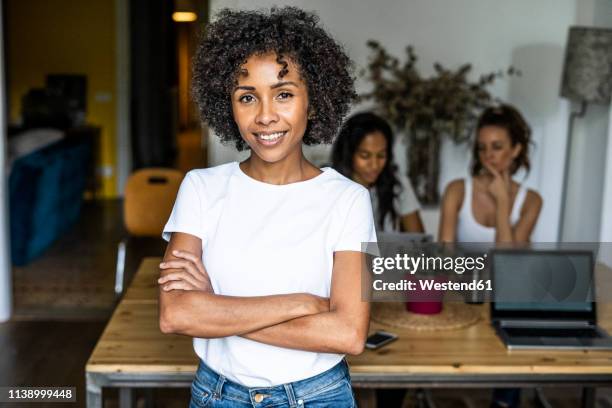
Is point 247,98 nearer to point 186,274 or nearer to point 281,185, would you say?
point 281,185

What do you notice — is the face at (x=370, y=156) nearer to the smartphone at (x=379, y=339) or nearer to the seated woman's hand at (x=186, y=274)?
the smartphone at (x=379, y=339)

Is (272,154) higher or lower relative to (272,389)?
higher

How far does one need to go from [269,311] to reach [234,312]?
7 cm

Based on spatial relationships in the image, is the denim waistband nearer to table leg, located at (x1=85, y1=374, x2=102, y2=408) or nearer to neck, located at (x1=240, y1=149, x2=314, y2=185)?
neck, located at (x1=240, y1=149, x2=314, y2=185)

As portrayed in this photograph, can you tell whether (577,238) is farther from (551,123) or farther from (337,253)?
(337,253)

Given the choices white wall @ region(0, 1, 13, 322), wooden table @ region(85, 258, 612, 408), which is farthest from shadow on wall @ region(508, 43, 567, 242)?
white wall @ region(0, 1, 13, 322)

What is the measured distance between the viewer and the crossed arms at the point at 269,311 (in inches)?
59.9

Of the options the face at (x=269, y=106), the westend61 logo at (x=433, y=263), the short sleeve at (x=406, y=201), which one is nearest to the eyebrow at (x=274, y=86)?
the face at (x=269, y=106)

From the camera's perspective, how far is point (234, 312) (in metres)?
1.52

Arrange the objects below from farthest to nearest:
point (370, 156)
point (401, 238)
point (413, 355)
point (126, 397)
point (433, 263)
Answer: point (370, 156)
point (401, 238)
point (433, 263)
point (126, 397)
point (413, 355)

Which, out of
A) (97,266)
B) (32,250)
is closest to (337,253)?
(97,266)

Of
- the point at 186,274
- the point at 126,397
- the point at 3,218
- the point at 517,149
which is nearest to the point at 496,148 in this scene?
the point at 517,149

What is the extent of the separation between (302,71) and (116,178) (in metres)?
7.16

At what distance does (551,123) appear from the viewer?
4.62 metres
